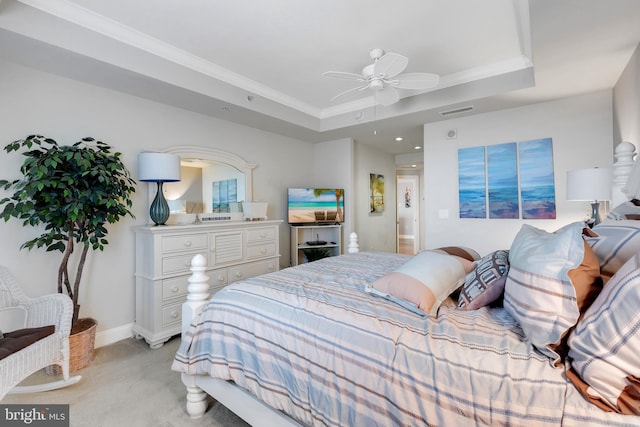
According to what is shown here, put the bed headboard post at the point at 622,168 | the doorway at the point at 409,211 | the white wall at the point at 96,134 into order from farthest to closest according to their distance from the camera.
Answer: the doorway at the point at 409,211 < the white wall at the point at 96,134 < the bed headboard post at the point at 622,168

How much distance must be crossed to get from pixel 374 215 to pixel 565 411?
5023mm

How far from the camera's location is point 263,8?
219 cm

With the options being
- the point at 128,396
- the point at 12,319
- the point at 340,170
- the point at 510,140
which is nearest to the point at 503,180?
the point at 510,140

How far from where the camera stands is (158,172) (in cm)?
282

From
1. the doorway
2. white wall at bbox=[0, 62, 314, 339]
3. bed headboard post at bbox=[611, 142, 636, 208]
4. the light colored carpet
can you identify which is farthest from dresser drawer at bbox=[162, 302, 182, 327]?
the doorway

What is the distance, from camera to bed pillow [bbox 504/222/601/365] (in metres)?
0.93

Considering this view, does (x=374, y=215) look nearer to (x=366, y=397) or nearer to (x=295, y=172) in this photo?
(x=295, y=172)

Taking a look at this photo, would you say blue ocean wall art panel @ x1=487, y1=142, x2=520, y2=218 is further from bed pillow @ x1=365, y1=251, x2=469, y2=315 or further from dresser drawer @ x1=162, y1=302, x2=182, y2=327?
dresser drawer @ x1=162, y1=302, x2=182, y2=327

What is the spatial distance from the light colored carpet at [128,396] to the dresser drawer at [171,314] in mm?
313

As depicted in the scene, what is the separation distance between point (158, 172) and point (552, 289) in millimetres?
3054

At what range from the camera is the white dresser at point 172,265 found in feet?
8.95

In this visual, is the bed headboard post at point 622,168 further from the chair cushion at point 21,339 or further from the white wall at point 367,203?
the chair cushion at point 21,339

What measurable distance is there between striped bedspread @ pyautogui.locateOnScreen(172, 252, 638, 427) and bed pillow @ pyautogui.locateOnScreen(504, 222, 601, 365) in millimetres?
70

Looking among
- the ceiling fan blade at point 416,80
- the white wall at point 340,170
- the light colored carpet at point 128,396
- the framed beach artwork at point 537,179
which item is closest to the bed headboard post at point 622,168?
the framed beach artwork at point 537,179
